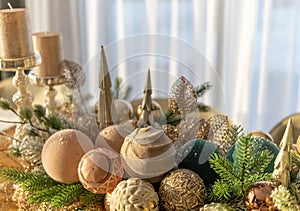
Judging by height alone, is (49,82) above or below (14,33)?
below

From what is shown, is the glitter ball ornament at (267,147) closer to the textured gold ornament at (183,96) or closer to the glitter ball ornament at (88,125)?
the textured gold ornament at (183,96)

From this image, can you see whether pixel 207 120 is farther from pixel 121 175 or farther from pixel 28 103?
pixel 28 103

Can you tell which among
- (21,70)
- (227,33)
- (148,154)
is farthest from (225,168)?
(227,33)

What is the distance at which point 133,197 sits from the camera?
0.67m

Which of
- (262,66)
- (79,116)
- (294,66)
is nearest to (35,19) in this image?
(262,66)

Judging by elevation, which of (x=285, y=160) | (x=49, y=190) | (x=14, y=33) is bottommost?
(x=49, y=190)

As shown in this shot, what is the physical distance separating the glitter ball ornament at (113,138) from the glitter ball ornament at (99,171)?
2.3 inches

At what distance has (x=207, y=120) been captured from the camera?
865mm

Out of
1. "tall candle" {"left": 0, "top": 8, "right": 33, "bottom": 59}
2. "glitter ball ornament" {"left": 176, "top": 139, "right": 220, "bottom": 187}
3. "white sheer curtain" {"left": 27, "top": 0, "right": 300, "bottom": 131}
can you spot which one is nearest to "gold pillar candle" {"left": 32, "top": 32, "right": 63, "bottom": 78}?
"tall candle" {"left": 0, "top": 8, "right": 33, "bottom": 59}

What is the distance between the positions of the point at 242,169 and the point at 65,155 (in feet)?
1.00

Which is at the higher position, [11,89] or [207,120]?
[207,120]

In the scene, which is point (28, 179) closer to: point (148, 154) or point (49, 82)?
point (148, 154)

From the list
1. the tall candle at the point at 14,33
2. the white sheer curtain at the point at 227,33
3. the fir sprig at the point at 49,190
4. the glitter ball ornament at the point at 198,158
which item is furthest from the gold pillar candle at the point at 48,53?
the white sheer curtain at the point at 227,33

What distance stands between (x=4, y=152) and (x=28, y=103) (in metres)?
0.14
